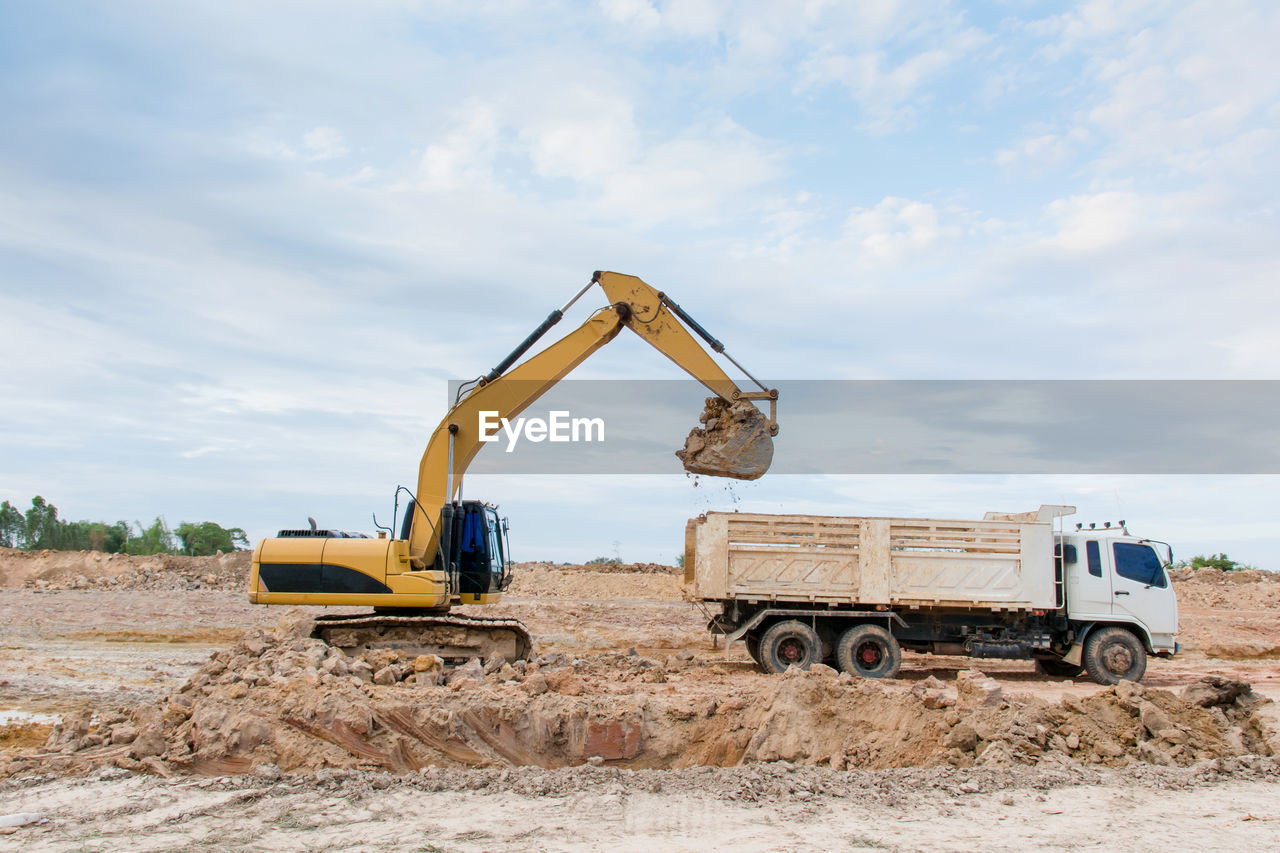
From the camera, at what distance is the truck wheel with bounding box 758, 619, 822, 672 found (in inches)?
512

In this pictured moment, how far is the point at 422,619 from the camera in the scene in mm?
11195

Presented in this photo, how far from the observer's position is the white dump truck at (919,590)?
13102 millimetres

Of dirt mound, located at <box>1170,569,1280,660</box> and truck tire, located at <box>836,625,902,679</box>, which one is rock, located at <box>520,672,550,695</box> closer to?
truck tire, located at <box>836,625,902,679</box>

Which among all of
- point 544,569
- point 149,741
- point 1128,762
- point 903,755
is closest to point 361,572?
point 149,741

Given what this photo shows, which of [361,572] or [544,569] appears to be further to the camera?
[544,569]

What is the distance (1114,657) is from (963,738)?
7.28 metres

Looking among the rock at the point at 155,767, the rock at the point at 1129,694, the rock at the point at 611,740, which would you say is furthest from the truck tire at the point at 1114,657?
the rock at the point at 155,767

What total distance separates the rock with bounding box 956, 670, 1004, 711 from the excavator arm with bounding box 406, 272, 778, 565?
399 cm

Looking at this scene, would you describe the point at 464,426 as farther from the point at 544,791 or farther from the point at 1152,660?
the point at 1152,660

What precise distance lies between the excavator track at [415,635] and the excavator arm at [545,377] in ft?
2.70

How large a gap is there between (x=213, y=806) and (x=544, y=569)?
34.6 m

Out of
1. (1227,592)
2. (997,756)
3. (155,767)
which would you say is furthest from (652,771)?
(1227,592)

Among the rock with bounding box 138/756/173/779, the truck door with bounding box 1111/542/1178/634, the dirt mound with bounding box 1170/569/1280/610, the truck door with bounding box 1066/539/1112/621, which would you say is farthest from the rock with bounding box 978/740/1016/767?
the dirt mound with bounding box 1170/569/1280/610

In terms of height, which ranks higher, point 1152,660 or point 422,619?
point 422,619
